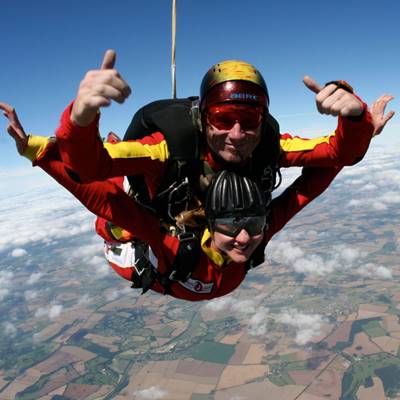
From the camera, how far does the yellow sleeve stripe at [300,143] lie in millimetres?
2539

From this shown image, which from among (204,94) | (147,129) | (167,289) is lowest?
(167,289)

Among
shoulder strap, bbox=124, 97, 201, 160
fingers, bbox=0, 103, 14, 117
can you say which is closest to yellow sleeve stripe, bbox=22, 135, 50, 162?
fingers, bbox=0, 103, 14, 117

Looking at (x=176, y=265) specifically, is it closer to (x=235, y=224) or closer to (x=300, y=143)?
(x=235, y=224)

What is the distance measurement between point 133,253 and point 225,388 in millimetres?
33389

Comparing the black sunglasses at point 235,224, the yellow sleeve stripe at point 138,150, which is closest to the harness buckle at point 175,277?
the black sunglasses at point 235,224

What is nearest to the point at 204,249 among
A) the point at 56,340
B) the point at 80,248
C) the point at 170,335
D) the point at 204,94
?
the point at 204,94

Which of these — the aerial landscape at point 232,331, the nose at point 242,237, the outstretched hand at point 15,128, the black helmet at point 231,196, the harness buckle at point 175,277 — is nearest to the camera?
the outstretched hand at point 15,128

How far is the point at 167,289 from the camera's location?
281 centimetres

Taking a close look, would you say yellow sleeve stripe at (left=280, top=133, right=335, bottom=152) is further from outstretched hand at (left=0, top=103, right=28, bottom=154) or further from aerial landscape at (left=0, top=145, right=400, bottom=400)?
aerial landscape at (left=0, top=145, right=400, bottom=400)

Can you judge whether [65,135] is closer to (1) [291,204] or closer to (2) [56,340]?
(1) [291,204]

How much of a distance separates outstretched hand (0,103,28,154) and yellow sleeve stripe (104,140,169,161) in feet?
1.42

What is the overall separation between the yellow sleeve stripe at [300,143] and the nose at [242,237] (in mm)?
729

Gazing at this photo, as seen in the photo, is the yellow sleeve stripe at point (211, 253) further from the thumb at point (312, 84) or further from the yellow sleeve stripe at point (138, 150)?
the thumb at point (312, 84)

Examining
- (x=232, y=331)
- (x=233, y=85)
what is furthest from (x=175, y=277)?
(x=232, y=331)
